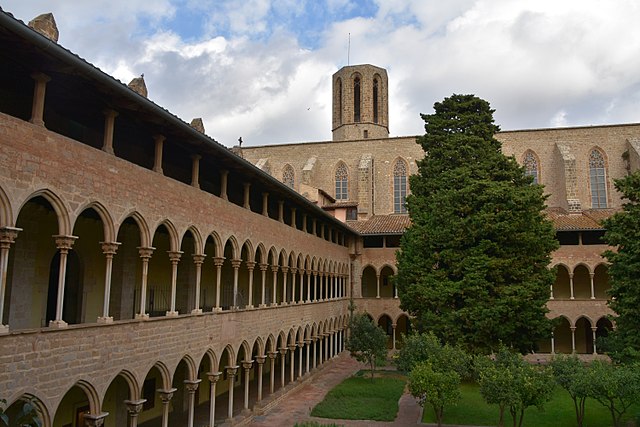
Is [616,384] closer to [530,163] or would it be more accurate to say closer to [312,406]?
[312,406]

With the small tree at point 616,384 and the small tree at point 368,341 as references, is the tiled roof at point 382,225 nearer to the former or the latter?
the small tree at point 368,341

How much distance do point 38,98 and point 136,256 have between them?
671 cm

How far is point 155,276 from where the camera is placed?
57.4 feet

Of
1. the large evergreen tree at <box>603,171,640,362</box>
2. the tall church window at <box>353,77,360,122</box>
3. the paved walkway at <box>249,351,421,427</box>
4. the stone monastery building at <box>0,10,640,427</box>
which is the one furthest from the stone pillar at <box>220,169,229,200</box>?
the tall church window at <box>353,77,360,122</box>

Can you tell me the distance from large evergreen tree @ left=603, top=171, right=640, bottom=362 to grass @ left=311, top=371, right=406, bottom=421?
8.38m

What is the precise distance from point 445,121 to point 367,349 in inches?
474

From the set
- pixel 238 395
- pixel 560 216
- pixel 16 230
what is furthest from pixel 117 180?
pixel 560 216

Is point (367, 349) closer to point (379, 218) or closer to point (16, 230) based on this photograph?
point (379, 218)

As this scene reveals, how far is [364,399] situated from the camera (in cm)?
2241

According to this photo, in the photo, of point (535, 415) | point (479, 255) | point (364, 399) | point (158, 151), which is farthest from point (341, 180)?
point (158, 151)

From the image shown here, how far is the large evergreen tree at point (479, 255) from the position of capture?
22625mm

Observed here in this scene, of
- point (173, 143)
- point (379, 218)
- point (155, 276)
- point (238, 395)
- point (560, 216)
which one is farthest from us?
point (379, 218)

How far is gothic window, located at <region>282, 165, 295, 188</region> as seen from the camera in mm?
46438

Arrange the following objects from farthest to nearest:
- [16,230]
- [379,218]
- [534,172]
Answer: [534,172]
[379,218]
[16,230]
